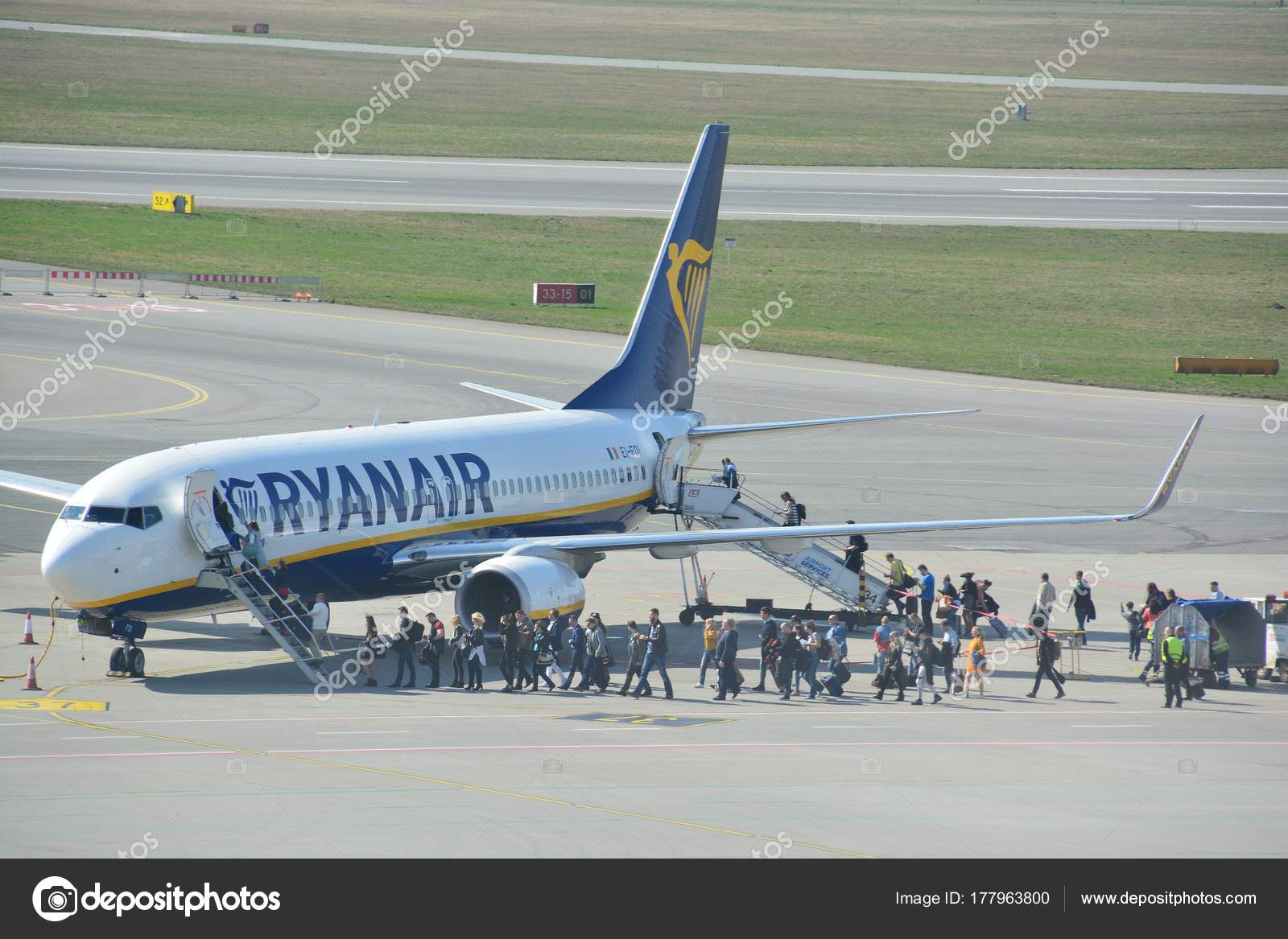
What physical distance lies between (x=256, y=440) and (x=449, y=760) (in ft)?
41.4

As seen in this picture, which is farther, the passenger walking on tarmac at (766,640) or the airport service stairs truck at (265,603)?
the passenger walking on tarmac at (766,640)

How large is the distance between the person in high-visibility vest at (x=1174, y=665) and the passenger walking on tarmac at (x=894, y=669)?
5.41 metres

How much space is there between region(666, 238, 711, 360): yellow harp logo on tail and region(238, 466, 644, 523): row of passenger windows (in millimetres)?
5432

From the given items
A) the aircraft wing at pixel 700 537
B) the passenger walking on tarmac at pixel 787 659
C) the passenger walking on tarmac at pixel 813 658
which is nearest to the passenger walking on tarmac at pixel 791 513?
the aircraft wing at pixel 700 537

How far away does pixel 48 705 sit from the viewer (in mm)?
33000

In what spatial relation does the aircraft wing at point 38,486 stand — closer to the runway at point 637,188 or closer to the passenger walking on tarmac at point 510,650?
the passenger walking on tarmac at point 510,650

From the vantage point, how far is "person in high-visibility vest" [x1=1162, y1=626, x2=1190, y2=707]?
117 feet

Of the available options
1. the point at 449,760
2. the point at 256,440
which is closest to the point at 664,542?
the point at 256,440

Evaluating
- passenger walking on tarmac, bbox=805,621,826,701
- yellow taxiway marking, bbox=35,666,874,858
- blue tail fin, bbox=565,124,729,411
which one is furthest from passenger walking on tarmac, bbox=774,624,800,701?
blue tail fin, bbox=565,124,729,411

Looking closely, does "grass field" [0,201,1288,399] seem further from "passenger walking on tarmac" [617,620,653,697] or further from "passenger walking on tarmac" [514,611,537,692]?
"passenger walking on tarmac" [514,611,537,692]

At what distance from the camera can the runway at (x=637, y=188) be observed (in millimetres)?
123375

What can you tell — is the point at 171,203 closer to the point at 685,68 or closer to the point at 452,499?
the point at 452,499

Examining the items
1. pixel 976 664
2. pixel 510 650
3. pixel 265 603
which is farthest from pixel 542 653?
pixel 976 664
